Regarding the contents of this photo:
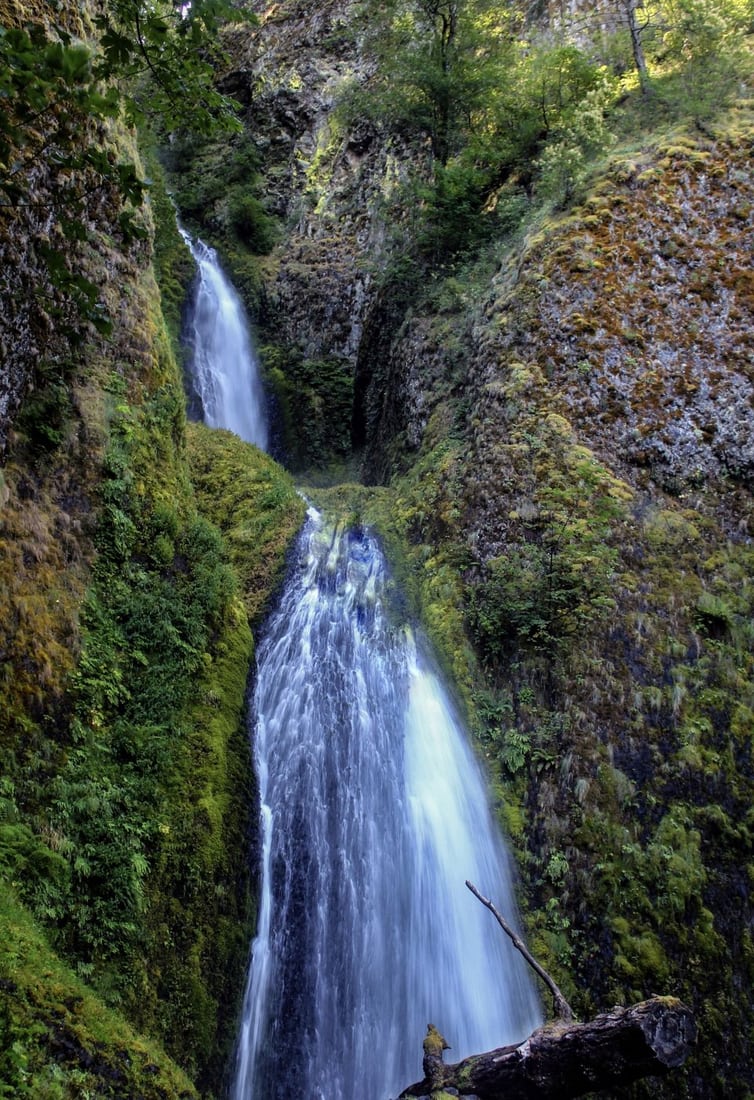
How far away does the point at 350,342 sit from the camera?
55.7 feet

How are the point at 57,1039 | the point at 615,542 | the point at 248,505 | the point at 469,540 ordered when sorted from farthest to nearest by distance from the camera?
the point at 248,505 < the point at 469,540 < the point at 615,542 < the point at 57,1039

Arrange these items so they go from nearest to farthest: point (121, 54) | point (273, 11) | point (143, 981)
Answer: point (121, 54) → point (143, 981) → point (273, 11)

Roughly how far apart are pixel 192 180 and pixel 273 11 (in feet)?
26.8

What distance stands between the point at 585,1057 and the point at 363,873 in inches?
127

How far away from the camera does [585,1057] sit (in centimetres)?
399

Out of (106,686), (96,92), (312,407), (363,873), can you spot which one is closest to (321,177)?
(312,407)

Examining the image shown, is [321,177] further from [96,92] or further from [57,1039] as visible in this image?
[57,1039]

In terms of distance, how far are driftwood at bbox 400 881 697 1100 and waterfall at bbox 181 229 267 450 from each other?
12762 mm

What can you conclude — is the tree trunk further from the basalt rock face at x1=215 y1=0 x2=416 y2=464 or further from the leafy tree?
the basalt rock face at x1=215 y1=0 x2=416 y2=464

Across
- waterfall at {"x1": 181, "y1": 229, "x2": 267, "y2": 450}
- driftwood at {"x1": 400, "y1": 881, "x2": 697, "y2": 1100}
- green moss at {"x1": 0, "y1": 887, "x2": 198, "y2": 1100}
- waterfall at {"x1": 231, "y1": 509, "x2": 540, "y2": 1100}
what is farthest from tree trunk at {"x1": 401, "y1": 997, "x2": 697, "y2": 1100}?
waterfall at {"x1": 181, "y1": 229, "x2": 267, "y2": 450}

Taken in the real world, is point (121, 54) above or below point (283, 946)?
above

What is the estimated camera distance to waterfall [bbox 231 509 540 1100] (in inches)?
234

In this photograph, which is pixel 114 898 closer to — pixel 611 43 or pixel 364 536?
pixel 364 536

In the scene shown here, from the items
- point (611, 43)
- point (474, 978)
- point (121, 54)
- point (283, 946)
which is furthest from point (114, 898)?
point (611, 43)
